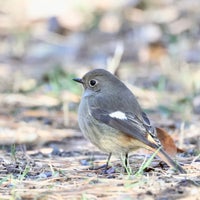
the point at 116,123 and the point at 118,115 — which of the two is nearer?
the point at 116,123

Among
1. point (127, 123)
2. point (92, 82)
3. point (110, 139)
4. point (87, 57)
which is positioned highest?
point (87, 57)

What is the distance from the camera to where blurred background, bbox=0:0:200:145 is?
318 inches

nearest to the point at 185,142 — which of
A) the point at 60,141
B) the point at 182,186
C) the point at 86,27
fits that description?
the point at 60,141

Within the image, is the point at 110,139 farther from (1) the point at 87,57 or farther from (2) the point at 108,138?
(1) the point at 87,57

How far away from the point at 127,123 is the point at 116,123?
8 cm

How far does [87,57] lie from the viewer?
1202cm

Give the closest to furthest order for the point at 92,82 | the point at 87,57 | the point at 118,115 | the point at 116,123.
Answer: the point at 116,123, the point at 118,115, the point at 92,82, the point at 87,57

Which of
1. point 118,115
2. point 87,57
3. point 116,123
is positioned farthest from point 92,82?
point 87,57

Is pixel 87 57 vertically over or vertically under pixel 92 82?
over

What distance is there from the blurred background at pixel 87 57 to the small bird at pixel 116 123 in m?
1.12

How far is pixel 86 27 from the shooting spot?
45.5ft

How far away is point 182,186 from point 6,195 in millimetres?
1106

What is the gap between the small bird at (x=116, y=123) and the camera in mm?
5391

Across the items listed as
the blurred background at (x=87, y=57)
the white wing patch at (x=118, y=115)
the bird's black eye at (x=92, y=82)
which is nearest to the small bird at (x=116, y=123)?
the white wing patch at (x=118, y=115)
